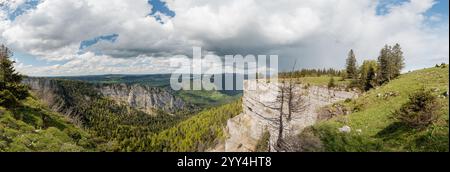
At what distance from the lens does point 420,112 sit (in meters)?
15.8

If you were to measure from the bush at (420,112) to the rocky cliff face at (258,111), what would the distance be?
153 feet

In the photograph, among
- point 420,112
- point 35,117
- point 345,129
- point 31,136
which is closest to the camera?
point 420,112

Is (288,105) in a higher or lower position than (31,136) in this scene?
higher

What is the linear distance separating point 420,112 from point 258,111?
70.6m

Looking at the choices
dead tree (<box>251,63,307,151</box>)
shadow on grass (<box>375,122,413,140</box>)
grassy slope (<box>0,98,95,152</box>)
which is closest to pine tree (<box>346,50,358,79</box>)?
dead tree (<box>251,63,307,151</box>)

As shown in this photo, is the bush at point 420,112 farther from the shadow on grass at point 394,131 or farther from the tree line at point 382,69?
the tree line at point 382,69

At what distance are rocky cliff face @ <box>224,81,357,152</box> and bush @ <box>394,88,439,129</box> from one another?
153 ft

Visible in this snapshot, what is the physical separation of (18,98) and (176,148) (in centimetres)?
11528

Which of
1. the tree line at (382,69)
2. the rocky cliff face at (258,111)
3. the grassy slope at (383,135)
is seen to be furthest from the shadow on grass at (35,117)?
the tree line at (382,69)

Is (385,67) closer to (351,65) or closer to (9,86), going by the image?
(351,65)

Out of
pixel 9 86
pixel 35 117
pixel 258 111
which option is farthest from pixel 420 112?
pixel 258 111

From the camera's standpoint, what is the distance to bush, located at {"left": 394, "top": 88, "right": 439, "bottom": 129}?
15.6 m
